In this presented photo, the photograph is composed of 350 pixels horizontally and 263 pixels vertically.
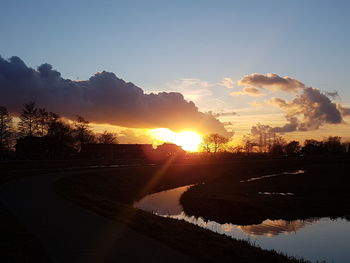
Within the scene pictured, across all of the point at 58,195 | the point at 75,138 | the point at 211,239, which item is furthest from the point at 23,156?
the point at 211,239

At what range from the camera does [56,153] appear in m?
101

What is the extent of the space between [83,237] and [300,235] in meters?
14.3

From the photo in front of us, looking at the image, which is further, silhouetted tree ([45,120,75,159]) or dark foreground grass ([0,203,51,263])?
silhouetted tree ([45,120,75,159])

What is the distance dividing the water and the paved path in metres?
7.94

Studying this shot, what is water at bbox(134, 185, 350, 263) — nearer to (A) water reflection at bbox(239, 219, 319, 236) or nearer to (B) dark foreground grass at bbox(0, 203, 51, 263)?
(A) water reflection at bbox(239, 219, 319, 236)

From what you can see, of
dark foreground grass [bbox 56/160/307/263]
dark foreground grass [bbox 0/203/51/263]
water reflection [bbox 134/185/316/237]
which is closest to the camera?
dark foreground grass [bbox 0/203/51/263]

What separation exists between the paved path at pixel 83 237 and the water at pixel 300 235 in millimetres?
7937

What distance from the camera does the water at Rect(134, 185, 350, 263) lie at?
18.6m

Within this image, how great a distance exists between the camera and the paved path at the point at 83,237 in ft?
35.8

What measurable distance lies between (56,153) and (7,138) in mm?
17349

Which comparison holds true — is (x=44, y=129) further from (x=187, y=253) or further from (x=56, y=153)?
(x=187, y=253)

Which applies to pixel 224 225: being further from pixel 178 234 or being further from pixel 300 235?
pixel 178 234

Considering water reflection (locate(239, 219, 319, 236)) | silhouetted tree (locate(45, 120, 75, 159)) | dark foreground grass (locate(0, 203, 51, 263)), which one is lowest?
water reflection (locate(239, 219, 319, 236))

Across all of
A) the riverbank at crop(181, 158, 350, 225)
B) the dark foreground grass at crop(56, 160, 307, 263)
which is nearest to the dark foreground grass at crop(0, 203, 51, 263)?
the dark foreground grass at crop(56, 160, 307, 263)
